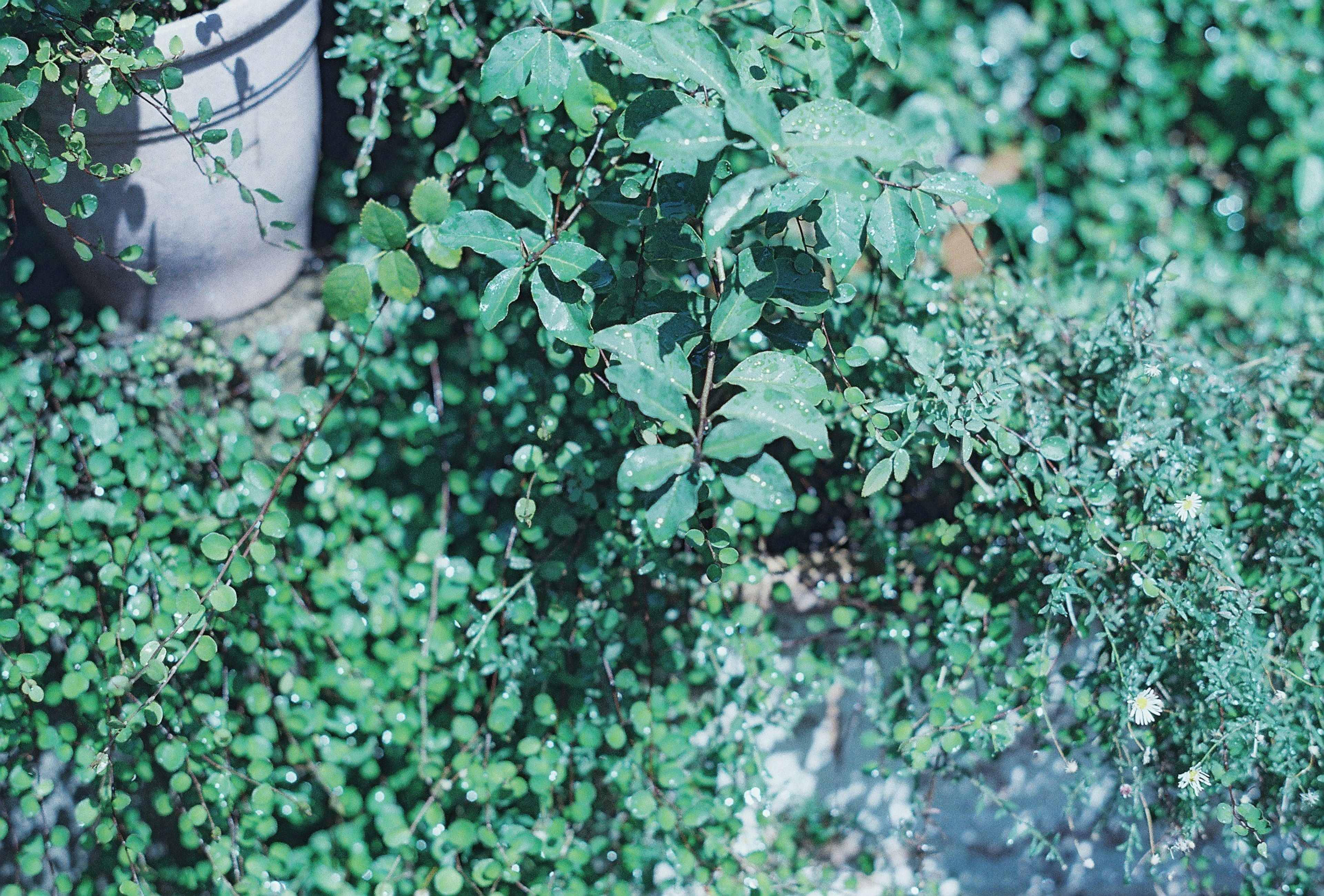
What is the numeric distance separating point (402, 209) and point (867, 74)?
1.20 metres

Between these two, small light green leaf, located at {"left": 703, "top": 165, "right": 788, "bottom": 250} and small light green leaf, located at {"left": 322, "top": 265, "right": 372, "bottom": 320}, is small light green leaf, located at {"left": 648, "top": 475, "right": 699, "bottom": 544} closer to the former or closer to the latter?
small light green leaf, located at {"left": 703, "top": 165, "right": 788, "bottom": 250}

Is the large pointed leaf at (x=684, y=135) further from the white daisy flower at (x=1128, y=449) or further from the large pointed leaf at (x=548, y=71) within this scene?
the white daisy flower at (x=1128, y=449)

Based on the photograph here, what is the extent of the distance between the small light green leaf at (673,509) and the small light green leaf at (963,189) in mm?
473

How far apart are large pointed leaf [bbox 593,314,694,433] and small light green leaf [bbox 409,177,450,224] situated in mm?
306

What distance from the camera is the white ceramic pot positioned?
1.44 meters

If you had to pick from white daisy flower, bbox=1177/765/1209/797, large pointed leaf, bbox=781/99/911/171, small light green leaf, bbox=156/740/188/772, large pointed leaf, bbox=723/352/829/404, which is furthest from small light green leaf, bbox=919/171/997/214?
Result: small light green leaf, bbox=156/740/188/772

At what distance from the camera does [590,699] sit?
1.69m

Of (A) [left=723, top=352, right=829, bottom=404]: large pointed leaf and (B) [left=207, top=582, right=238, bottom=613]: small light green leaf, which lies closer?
(A) [left=723, top=352, right=829, bottom=404]: large pointed leaf

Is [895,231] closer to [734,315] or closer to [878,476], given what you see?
[734,315]

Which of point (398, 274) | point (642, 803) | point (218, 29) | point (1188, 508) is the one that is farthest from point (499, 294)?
point (1188, 508)

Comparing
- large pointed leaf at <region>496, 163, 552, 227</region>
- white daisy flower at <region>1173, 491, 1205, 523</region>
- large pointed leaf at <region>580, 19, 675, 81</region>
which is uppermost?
large pointed leaf at <region>580, 19, 675, 81</region>

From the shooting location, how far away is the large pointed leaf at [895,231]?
1.14 meters

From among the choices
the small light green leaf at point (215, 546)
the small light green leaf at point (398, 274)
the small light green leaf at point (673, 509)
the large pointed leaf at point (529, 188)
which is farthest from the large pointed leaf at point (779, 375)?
the small light green leaf at point (215, 546)

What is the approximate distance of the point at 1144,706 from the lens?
138 cm
